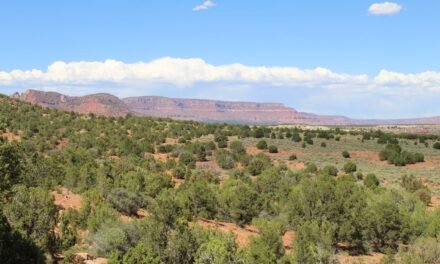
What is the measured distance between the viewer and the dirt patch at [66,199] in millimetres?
23159

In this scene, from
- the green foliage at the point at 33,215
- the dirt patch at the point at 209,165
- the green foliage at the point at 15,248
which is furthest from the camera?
the dirt patch at the point at 209,165

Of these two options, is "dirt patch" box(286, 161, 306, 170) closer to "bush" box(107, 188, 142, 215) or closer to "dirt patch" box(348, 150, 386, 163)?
"dirt patch" box(348, 150, 386, 163)

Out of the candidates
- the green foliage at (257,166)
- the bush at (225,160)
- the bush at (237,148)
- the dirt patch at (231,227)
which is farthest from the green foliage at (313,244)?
the bush at (237,148)

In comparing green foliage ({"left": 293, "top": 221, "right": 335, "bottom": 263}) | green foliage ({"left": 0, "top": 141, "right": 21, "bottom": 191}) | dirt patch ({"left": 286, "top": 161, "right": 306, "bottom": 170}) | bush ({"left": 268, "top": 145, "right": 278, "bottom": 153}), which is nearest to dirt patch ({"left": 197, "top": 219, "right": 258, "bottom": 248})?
green foliage ({"left": 293, "top": 221, "right": 335, "bottom": 263})

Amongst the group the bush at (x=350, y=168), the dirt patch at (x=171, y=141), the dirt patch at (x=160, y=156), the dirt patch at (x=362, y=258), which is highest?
the dirt patch at (x=171, y=141)

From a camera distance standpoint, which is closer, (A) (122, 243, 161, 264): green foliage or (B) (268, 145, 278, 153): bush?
(A) (122, 243, 161, 264): green foliage

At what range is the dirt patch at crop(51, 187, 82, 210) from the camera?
23159mm

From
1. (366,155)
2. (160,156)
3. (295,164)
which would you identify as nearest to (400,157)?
(366,155)

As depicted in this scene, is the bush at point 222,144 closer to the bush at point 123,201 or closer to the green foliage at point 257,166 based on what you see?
the green foliage at point 257,166

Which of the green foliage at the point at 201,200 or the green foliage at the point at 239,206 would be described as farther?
the green foliage at the point at 239,206

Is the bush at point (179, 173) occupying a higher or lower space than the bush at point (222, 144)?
lower

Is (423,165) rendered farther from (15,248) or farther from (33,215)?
(15,248)

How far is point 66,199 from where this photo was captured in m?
25.0

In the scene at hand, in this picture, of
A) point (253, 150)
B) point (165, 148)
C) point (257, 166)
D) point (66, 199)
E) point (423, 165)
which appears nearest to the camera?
point (66, 199)
